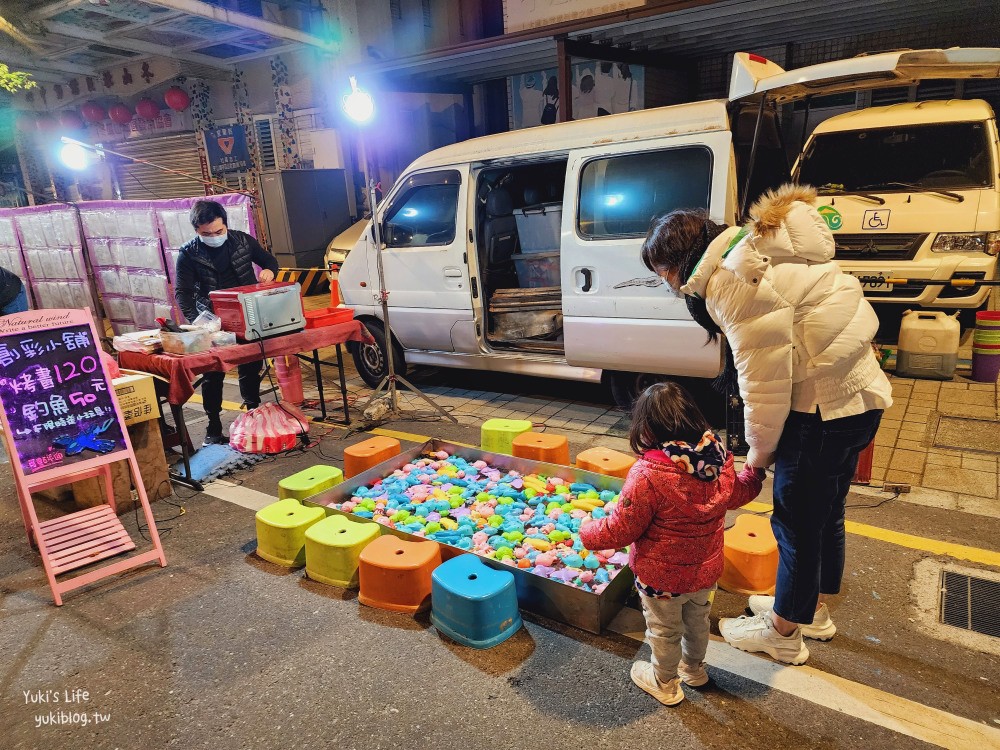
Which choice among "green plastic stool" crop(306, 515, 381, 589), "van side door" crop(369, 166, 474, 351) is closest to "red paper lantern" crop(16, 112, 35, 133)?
"van side door" crop(369, 166, 474, 351)

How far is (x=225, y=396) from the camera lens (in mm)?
7129

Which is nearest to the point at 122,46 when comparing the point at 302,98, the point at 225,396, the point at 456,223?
the point at 302,98

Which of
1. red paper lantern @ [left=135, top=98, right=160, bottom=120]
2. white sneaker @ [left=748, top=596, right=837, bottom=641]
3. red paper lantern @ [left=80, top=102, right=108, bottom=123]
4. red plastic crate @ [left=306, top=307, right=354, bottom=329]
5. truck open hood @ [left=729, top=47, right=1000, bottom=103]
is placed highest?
red paper lantern @ [left=80, top=102, right=108, bottom=123]

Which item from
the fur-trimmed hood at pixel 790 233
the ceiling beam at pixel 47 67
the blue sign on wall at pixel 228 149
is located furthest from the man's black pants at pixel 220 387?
the ceiling beam at pixel 47 67

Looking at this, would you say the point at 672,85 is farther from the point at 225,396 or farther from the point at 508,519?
the point at 508,519

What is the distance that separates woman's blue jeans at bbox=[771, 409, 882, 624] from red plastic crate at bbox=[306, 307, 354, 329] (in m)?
4.12

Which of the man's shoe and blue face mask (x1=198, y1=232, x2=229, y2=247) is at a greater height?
blue face mask (x1=198, y1=232, x2=229, y2=247)

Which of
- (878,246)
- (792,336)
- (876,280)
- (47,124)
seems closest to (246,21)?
(47,124)

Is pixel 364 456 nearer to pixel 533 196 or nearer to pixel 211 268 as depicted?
pixel 211 268

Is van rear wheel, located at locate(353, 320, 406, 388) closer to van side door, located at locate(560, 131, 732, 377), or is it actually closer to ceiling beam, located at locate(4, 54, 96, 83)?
van side door, located at locate(560, 131, 732, 377)

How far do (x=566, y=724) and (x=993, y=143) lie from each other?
716 cm

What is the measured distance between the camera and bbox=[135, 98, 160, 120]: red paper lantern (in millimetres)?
15203

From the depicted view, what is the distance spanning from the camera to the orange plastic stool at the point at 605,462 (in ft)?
13.2

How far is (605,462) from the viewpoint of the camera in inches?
162
